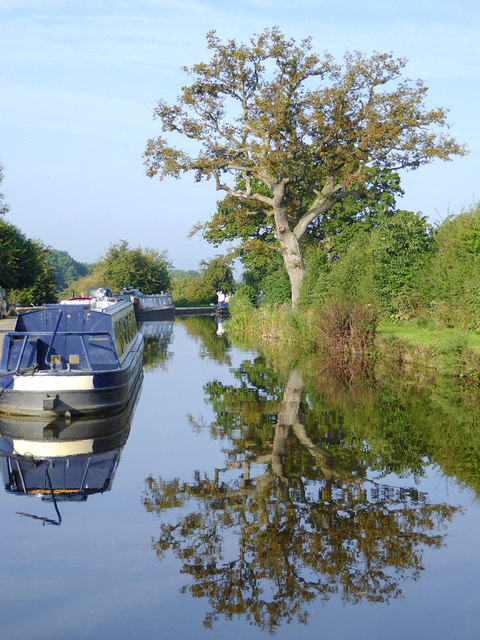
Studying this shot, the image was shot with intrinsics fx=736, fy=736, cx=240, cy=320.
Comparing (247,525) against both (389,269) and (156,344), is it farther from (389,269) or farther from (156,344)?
(156,344)

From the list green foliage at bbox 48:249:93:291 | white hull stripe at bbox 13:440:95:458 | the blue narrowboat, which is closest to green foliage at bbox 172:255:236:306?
the blue narrowboat

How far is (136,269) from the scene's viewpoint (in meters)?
70.2

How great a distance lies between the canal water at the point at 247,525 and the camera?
5516 millimetres

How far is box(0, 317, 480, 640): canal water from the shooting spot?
5.52 meters

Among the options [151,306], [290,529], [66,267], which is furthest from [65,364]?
[66,267]

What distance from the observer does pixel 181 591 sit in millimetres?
5926

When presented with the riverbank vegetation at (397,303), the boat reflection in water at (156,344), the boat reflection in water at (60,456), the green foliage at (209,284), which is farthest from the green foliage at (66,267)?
the boat reflection in water at (60,456)

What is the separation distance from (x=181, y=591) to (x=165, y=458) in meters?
4.63

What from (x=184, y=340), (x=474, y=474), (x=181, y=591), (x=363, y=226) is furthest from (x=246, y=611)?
(x=363, y=226)

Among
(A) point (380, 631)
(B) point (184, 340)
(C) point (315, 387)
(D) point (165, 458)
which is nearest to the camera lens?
(A) point (380, 631)

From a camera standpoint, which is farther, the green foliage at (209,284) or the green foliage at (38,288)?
the green foliage at (209,284)

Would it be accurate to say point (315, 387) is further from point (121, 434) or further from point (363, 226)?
point (363, 226)

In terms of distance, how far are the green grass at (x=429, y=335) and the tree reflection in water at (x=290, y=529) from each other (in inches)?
296

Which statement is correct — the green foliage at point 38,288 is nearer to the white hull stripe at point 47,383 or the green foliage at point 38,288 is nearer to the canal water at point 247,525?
the white hull stripe at point 47,383
